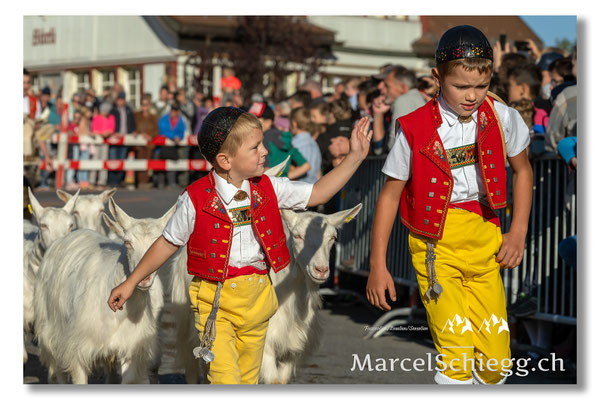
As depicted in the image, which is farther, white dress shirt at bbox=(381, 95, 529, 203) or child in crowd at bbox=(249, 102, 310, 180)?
child in crowd at bbox=(249, 102, 310, 180)

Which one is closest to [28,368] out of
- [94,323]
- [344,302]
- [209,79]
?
[94,323]

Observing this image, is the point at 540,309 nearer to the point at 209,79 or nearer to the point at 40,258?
the point at 40,258

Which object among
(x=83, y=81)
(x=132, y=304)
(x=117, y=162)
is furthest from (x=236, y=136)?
(x=117, y=162)

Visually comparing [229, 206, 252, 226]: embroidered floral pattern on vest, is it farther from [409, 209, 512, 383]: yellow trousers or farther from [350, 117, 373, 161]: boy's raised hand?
[409, 209, 512, 383]: yellow trousers

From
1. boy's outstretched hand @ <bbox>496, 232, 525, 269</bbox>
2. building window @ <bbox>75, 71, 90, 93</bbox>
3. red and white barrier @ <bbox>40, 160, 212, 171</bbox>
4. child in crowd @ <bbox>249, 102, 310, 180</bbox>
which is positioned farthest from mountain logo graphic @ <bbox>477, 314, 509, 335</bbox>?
red and white barrier @ <bbox>40, 160, 212, 171</bbox>

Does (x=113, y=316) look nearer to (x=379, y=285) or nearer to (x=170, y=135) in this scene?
(x=379, y=285)

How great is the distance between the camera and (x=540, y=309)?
7621 millimetres

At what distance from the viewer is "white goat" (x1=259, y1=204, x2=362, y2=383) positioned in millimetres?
6387

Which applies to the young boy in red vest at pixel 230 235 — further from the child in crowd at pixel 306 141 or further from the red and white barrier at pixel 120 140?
the red and white barrier at pixel 120 140

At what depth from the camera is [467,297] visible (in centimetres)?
470

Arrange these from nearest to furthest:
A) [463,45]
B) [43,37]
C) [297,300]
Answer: [463,45] < [297,300] < [43,37]

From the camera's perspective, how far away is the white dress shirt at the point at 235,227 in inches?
188

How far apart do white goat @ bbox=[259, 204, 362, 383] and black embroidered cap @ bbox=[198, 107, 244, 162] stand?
166 cm

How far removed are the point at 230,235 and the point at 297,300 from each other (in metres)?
2.00
